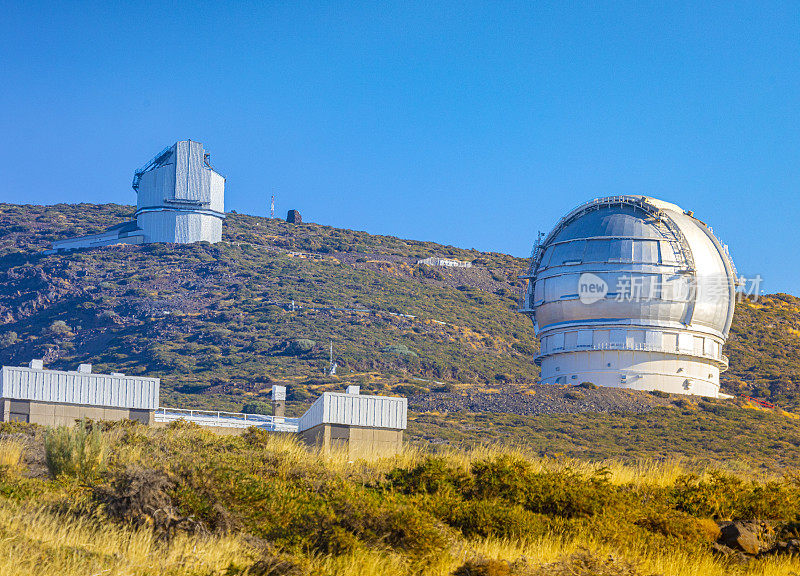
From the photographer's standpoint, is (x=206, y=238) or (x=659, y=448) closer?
(x=659, y=448)

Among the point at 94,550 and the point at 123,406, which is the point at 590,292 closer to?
the point at 123,406

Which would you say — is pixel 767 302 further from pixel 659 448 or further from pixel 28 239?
pixel 28 239

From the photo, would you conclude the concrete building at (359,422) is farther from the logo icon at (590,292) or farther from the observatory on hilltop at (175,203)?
the observatory on hilltop at (175,203)

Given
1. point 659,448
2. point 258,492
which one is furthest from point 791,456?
point 258,492

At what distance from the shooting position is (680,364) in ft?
200

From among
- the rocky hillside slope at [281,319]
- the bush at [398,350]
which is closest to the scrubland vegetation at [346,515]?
the rocky hillside slope at [281,319]

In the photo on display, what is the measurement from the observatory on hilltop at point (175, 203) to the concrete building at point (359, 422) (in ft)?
236

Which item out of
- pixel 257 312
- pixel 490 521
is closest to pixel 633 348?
pixel 257 312

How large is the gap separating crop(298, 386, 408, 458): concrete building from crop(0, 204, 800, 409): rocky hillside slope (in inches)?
1229

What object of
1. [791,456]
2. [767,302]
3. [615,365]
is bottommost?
[791,456]

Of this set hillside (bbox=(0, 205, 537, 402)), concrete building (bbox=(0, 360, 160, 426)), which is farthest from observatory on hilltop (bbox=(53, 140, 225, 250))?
concrete building (bbox=(0, 360, 160, 426))

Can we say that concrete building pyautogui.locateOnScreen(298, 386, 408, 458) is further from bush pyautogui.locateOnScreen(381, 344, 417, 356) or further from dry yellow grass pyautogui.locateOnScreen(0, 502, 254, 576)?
bush pyautogui.locateOnScreen(381, 344, 417, 356)

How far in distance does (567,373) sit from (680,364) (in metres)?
6.63

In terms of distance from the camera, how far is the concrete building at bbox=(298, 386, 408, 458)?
81.7ft
